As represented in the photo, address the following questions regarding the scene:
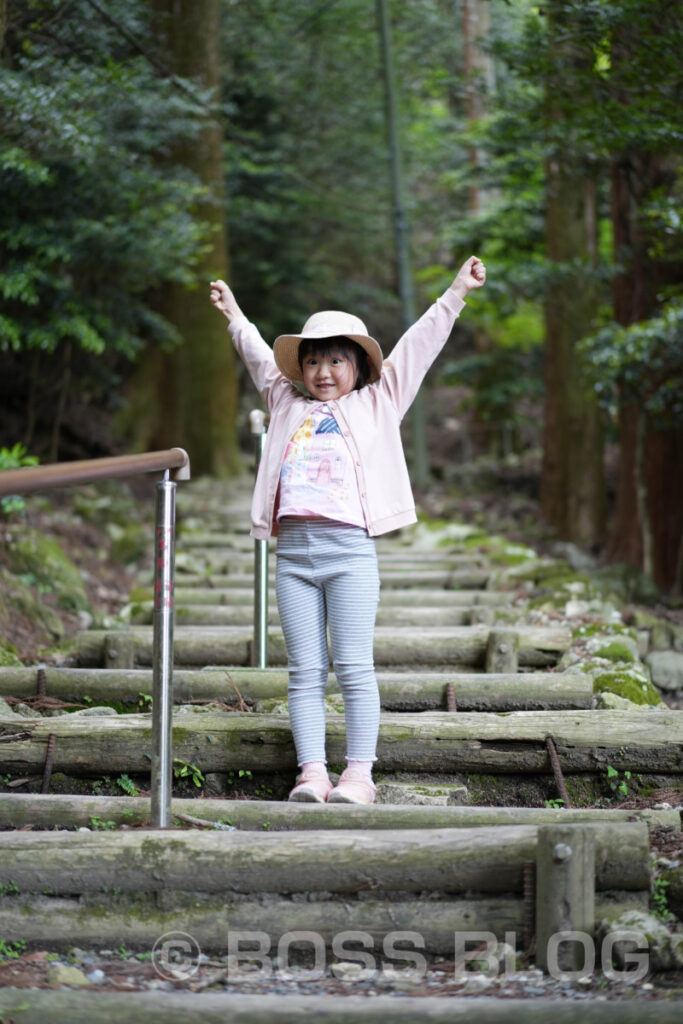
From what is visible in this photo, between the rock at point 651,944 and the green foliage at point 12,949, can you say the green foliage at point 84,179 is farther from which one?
the rock at point 651,944

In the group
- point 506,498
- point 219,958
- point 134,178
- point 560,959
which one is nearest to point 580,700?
point 560,959

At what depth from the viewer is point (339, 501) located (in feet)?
11.0

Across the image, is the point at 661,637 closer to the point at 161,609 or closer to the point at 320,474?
the point at 320,474

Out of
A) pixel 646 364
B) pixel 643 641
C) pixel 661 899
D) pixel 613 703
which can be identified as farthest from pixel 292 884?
pixel 646 364

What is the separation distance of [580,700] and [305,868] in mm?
1808

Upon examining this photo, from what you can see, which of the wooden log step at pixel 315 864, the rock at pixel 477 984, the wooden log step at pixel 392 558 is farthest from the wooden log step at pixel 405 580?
the rock at pixel 477 984

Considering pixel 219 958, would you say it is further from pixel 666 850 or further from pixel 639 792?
pixel 639 792

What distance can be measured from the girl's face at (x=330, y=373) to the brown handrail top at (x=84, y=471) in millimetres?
582

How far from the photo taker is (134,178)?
26.2 ft

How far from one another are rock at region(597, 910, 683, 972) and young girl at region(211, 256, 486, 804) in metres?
0.93

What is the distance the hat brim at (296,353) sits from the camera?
11.3 feet

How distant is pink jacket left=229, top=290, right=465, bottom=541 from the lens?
135 inches

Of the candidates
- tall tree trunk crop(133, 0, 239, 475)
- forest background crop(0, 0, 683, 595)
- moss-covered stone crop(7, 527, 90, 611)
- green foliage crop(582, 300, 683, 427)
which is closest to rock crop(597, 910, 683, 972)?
forest background crop(0, 0, 683, 595)

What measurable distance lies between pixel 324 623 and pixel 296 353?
0.92 meters
